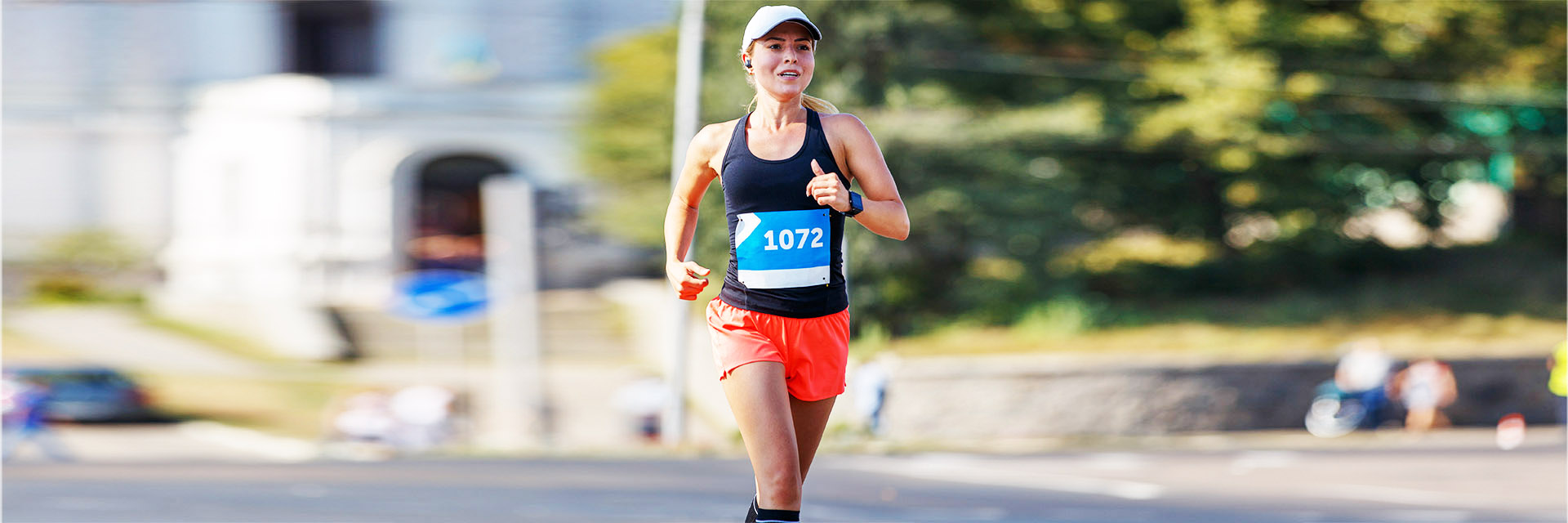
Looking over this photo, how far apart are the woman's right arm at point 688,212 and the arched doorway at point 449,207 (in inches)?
1523

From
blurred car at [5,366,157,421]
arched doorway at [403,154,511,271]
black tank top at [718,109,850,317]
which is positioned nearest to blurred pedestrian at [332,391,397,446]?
blurred car at [5,366,157,421]

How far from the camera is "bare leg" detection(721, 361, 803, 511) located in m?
4.60

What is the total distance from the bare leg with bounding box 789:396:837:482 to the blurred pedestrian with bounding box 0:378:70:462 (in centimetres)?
1885

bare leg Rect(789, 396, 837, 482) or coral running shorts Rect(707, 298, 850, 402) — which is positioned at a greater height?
coral running shorts Rect(707, 298, 850, 402)

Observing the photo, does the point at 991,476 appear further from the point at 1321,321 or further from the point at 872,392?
the point at 1321,321

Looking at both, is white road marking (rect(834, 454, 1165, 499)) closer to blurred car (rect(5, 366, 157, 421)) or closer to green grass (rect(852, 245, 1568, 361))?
green grass (rect(852, 245, 1568, 361))

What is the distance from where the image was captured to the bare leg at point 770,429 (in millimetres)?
4602

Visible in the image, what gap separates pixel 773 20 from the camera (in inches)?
179

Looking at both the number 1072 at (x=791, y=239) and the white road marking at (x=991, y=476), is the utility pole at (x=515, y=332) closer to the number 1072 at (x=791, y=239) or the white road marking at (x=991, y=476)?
the white road marking at (x=991, y=476)

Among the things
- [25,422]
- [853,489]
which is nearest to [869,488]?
[853,489]

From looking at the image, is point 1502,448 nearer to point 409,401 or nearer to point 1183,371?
point 1183,371

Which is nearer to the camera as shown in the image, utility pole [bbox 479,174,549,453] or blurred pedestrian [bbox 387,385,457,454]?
blurred pedestrian [bbox 387,385,457,454]

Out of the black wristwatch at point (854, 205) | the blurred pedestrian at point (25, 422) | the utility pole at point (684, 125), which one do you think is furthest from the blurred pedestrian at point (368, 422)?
the black wristwatch at point (854, 205)

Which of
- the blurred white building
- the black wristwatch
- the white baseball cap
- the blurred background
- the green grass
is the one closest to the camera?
the black wristwatch
